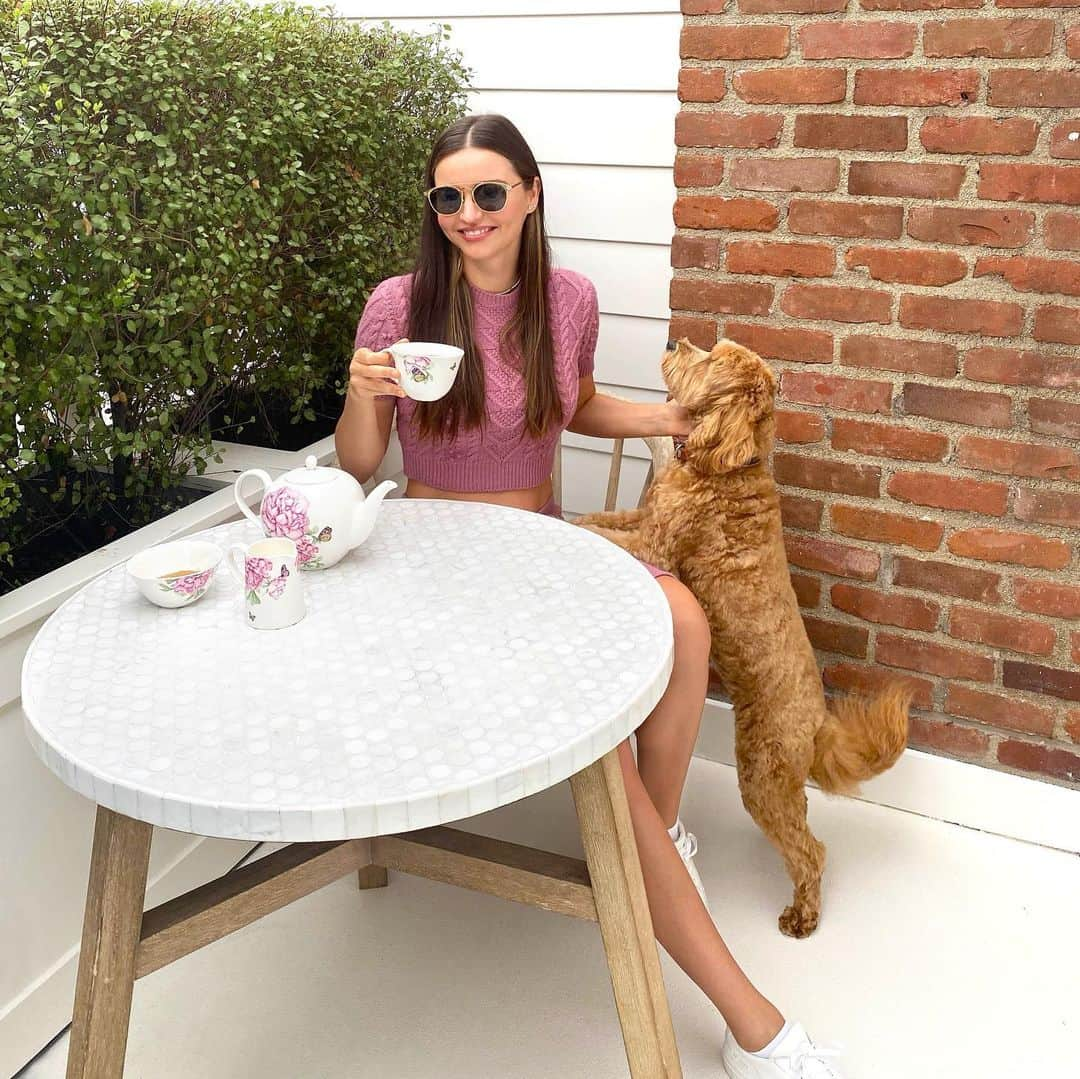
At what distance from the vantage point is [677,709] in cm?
173

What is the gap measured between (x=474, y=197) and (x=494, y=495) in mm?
531

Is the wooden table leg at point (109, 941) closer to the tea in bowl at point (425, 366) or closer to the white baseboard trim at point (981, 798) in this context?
the tea in bowl at point (425, 366)

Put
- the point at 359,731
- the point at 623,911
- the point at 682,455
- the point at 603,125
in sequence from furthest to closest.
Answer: the point at 603,125
the point at 682,455
the point at 623,911
the point at 359,731

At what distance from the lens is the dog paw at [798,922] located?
1.86 m

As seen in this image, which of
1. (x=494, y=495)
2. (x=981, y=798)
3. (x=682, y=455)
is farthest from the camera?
(x=981, y=798)

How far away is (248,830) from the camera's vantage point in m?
1.00

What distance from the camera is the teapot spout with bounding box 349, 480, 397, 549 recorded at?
4.83ft

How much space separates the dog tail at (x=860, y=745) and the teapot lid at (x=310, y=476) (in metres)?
0.94

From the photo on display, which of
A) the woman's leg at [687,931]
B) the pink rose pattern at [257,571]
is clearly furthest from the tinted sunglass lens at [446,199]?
the woman's leg at [687,931]

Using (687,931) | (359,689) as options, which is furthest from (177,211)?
(687,931)

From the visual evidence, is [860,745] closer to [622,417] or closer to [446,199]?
[622,417]

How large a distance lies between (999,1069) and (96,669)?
1.43 meters

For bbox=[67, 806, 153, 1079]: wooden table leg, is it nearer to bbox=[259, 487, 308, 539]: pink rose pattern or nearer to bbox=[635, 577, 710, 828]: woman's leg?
bbox=[259, 487, 308, 539]: pink rose pattern

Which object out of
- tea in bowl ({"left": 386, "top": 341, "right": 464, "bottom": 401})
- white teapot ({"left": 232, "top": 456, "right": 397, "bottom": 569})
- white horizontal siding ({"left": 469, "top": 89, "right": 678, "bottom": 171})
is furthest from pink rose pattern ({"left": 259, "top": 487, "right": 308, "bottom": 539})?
white horizontal siding ({"left": 469, "top": 89, "right": 678, "bottom": 171})
